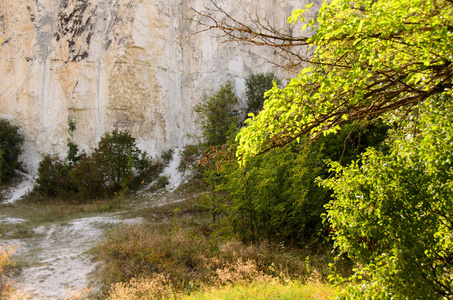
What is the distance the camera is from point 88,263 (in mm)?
7062

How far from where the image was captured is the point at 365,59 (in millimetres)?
2465

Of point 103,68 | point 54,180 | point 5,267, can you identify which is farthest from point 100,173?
point 5,267

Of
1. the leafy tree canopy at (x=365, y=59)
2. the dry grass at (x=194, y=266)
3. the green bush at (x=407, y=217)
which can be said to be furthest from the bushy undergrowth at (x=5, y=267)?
the green bush at (x=407, y=217)

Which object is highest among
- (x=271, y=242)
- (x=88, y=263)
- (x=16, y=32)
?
(x=16, y=32)

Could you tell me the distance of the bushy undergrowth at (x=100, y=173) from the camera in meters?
16.2

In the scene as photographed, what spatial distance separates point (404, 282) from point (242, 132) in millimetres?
1813

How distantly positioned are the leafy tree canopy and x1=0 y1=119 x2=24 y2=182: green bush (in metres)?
20.0

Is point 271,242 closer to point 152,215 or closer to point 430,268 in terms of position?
point 430,268

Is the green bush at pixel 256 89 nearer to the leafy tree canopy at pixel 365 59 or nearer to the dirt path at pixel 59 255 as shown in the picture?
the dirt path at pixel 59 255

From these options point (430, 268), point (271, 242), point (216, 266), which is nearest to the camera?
point (430, 268)

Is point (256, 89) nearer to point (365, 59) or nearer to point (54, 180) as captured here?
point (54, 180)

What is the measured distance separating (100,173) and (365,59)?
1574 centimetres

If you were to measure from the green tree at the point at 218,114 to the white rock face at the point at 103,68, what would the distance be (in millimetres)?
1651

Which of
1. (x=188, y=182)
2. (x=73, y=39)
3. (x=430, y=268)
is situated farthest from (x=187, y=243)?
(x=73, y=39)
